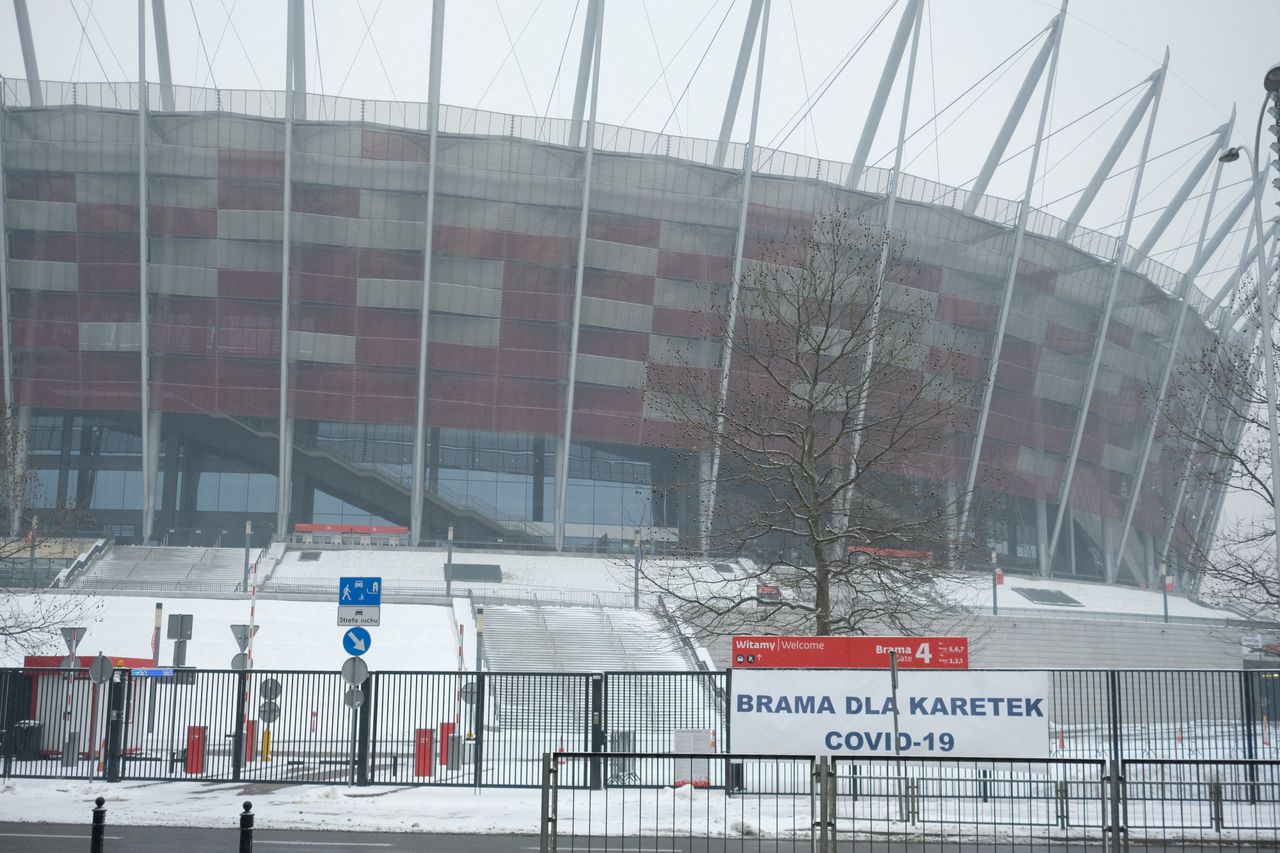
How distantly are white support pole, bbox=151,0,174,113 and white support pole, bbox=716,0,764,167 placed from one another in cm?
2485

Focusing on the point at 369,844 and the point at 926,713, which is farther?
the point at 926,713

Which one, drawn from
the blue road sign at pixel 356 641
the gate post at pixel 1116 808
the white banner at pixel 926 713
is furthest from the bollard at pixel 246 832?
the blue road sign at pixel 356 641

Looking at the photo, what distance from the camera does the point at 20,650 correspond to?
35125 mm

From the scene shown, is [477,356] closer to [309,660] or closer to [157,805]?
[309,660]

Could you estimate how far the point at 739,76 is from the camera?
5756 cm

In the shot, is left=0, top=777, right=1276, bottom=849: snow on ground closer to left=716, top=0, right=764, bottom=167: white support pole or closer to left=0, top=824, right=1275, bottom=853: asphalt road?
left=0, top=824, right=1275, bottom=853: asphalt road

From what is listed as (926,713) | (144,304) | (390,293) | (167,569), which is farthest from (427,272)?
(926,713)

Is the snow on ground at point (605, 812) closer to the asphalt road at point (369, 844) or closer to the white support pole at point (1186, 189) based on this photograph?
the asphalt road at point (369, 844)

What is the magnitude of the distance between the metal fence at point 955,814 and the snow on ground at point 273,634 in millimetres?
22686

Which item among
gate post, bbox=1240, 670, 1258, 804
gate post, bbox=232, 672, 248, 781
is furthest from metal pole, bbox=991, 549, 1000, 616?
gate post, bbox=232, 672, 248, 781

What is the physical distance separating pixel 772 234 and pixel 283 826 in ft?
152

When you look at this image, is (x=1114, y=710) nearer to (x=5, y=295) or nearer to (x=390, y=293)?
(x=390, y=293)

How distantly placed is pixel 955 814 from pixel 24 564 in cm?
4881

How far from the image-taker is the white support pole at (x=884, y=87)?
184 ft
